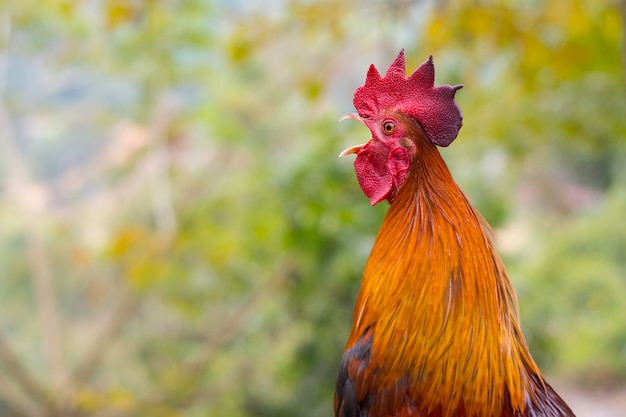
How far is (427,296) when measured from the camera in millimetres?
1520

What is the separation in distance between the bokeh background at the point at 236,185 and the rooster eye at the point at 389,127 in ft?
9.41

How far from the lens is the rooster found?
1.52 metres

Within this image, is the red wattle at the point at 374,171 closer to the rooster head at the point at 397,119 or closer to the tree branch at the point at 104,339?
the rooster head at the point at 397,119

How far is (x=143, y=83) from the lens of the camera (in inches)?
261

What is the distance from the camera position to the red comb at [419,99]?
1551 millimetres

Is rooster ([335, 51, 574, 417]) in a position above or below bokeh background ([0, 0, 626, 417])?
below

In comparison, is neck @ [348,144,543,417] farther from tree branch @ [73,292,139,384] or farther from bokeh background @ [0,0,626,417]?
tree branch @ [73,292,139,384]

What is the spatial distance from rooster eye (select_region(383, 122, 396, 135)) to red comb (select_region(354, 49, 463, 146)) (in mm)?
39

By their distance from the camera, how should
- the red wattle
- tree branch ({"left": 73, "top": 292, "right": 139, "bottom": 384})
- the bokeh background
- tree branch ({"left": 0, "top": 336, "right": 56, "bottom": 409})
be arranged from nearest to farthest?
the red wattle → the bokeh background → tree branch ({"left": 0, "top": 336, "right": 56, "bottom": 409}) → tree branch ({"left": 73, "top": 292, "right": 139, "bottom": 384})

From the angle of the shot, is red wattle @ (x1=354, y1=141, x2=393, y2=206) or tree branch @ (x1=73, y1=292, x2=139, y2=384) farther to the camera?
tree branch @ (x1=73, y1=292, x2=139, y2=384)

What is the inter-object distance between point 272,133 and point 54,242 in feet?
8.32

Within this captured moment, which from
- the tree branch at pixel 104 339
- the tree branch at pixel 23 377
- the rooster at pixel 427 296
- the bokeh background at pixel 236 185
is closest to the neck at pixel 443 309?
the rooster at pixel 427 296

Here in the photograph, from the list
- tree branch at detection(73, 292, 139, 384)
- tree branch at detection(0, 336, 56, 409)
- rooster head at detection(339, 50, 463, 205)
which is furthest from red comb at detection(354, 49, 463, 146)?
tree branch at detection(73, 292, 139, 384)

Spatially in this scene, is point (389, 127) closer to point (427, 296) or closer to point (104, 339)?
point (427, 296)
